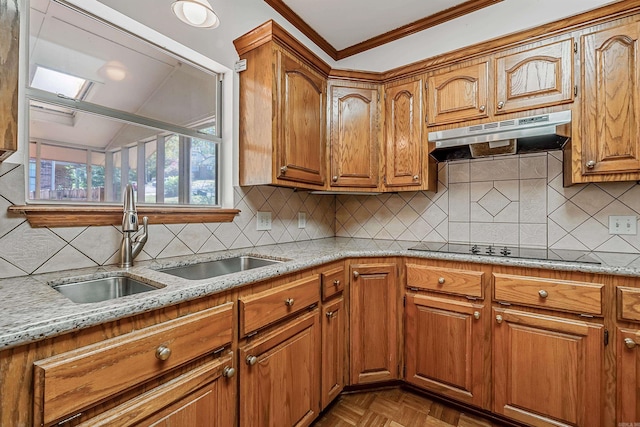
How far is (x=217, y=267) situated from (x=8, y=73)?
3.63 ft

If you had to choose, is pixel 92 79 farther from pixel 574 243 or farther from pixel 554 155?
pixel 574 243

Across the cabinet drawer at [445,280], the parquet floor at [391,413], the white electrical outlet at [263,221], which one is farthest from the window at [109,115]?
the parquet floor at [391,413]

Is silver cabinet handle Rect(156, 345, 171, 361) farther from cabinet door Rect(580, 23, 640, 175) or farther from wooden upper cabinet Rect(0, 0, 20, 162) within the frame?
cabinet door Rect(580, 23, 640, 175)

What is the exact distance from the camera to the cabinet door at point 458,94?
6.07 feet

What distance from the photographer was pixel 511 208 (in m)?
2.03

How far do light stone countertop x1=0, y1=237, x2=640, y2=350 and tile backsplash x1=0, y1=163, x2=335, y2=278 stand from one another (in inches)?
2.5

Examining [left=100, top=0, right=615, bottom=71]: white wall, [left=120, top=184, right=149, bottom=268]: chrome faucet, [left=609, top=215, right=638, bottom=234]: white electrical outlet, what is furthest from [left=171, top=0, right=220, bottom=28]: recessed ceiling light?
[left=609, top=215, right=638, bottom=234]: white electrical outlet

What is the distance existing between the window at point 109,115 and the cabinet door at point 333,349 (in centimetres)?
103

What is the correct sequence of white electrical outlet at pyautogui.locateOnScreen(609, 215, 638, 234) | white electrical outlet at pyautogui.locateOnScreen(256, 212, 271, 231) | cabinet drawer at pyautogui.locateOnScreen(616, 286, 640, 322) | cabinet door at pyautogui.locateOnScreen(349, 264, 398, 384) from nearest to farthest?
cabinet drawer at pyautogui.locateOnScreen(616, 286, 640, 322), white electrical outlet at pyautogui.locateOnScreen(609, 215, 638, 234), cabinet door at pyautogui.locateOnScreen(349, 264, 398, 384), white electrical outlet at pyautogui.locateOnScreen(256, 212, 271, 231)

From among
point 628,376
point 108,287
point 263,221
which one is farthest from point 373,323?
point 108,287

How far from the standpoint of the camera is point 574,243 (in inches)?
72.7

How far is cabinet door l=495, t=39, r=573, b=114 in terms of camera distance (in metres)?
1.63

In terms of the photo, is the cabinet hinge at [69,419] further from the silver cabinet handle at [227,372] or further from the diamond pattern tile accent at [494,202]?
the diamond pattern tile accent at [494,202]

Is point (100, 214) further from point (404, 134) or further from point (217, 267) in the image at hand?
point (404, 134)
